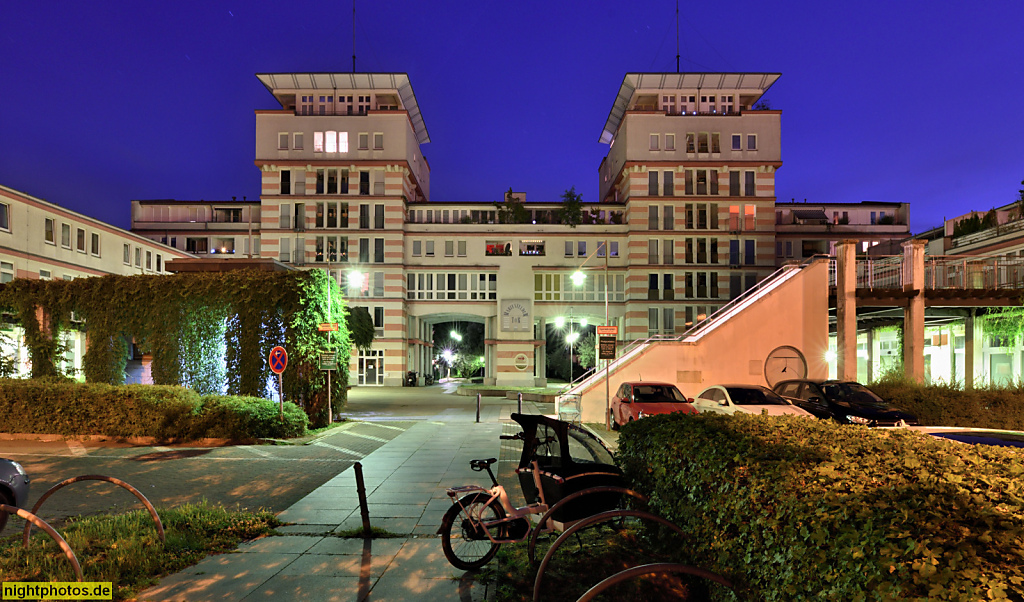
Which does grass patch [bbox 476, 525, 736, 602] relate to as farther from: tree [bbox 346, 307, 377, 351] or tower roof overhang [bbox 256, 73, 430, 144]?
tower roof overhang [bbox 256, 73, 430, 144]

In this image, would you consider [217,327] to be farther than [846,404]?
Yes

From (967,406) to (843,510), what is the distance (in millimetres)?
17334

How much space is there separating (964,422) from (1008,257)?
31.4 ft

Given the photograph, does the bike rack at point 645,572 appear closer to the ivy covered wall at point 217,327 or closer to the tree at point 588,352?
the ivy covered wall at point 217,327

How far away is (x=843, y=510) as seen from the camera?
9.39 ft

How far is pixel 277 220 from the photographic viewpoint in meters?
44.0

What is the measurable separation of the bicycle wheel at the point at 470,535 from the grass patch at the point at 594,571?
0.16 meters

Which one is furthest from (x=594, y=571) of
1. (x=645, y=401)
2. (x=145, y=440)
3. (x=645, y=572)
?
(x=145, y=440)

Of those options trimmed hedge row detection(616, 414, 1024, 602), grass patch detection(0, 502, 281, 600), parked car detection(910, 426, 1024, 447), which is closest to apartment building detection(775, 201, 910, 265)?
parked car detection(910, 426, 1024, 447)

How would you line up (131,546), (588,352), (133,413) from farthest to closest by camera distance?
(588,352) → (133,413) → (131,546)

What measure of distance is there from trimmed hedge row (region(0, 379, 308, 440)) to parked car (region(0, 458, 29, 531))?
22.5ft

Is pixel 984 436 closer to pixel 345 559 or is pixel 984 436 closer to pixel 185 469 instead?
pixel 345 559

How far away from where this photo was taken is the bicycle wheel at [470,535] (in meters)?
5.76

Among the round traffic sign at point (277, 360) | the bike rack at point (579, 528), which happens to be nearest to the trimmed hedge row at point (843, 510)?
the bike rack at point (579, 528)
